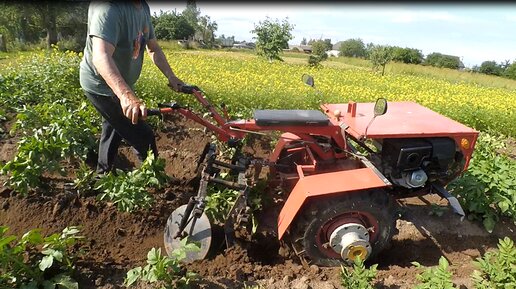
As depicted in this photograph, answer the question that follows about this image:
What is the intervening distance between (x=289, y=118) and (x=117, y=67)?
4.89ft

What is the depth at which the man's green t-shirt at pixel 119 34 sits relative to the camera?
2.85 metres

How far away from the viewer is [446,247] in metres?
3.52

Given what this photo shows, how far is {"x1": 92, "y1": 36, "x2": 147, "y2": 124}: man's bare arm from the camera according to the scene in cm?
244

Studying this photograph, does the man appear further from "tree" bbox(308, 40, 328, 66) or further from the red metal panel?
"tree" bbox(308, 40, 328, 66)

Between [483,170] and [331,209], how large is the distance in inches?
70.2

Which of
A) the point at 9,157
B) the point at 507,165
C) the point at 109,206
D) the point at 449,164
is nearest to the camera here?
the point at 449,164

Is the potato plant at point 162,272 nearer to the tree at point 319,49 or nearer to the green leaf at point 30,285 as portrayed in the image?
the green leaf at point 30,285

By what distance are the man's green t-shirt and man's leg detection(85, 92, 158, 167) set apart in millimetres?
82

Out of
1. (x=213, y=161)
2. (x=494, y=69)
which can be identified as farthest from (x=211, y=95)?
(x=494, y=69)

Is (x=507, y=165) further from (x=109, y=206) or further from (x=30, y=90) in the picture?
(x=30, y=90)

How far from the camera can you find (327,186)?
2.86 m

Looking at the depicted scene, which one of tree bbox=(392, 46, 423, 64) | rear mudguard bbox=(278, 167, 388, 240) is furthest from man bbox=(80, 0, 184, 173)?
tree bbox=(392, 46, 423, 64)

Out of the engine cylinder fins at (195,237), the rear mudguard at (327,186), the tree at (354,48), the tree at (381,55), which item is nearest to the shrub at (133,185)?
the engine cylinder fins at (195,237)

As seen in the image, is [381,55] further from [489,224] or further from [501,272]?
[501,272]
